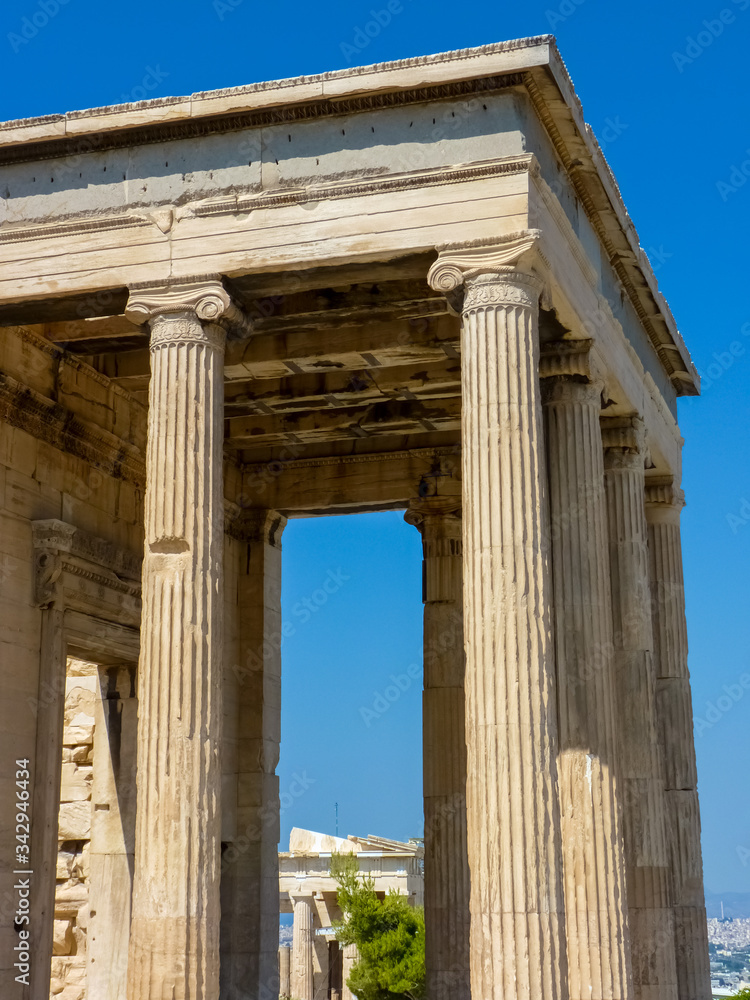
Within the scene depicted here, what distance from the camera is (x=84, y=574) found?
19.6 meters

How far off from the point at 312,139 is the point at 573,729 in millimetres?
7598

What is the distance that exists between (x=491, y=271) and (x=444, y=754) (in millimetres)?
9620

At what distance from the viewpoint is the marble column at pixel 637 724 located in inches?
742

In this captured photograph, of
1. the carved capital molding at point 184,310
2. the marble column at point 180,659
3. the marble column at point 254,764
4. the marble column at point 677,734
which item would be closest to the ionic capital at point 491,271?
the carved capital molding at point 184,310

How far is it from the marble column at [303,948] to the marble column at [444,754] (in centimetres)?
2609

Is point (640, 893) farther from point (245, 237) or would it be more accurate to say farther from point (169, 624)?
point (245, 237)

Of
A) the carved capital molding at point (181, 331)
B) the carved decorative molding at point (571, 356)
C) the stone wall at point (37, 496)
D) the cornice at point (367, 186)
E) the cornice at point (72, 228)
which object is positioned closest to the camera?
the cornice at point (367, 186)

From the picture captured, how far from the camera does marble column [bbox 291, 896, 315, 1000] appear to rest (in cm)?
4591

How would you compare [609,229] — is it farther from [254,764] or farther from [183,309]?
[254,764]

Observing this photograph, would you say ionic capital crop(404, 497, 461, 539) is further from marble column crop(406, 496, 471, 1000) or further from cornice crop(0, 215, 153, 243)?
cornice crop(0, 215, 153, 243)

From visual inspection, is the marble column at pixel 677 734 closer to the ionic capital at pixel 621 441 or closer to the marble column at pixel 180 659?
the ionic capital at pixel 621 441

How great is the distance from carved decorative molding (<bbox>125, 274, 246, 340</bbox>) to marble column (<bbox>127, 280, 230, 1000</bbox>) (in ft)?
0.05

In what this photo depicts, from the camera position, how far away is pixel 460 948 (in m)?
21.0

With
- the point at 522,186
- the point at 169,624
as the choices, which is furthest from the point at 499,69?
the point at 169,624
